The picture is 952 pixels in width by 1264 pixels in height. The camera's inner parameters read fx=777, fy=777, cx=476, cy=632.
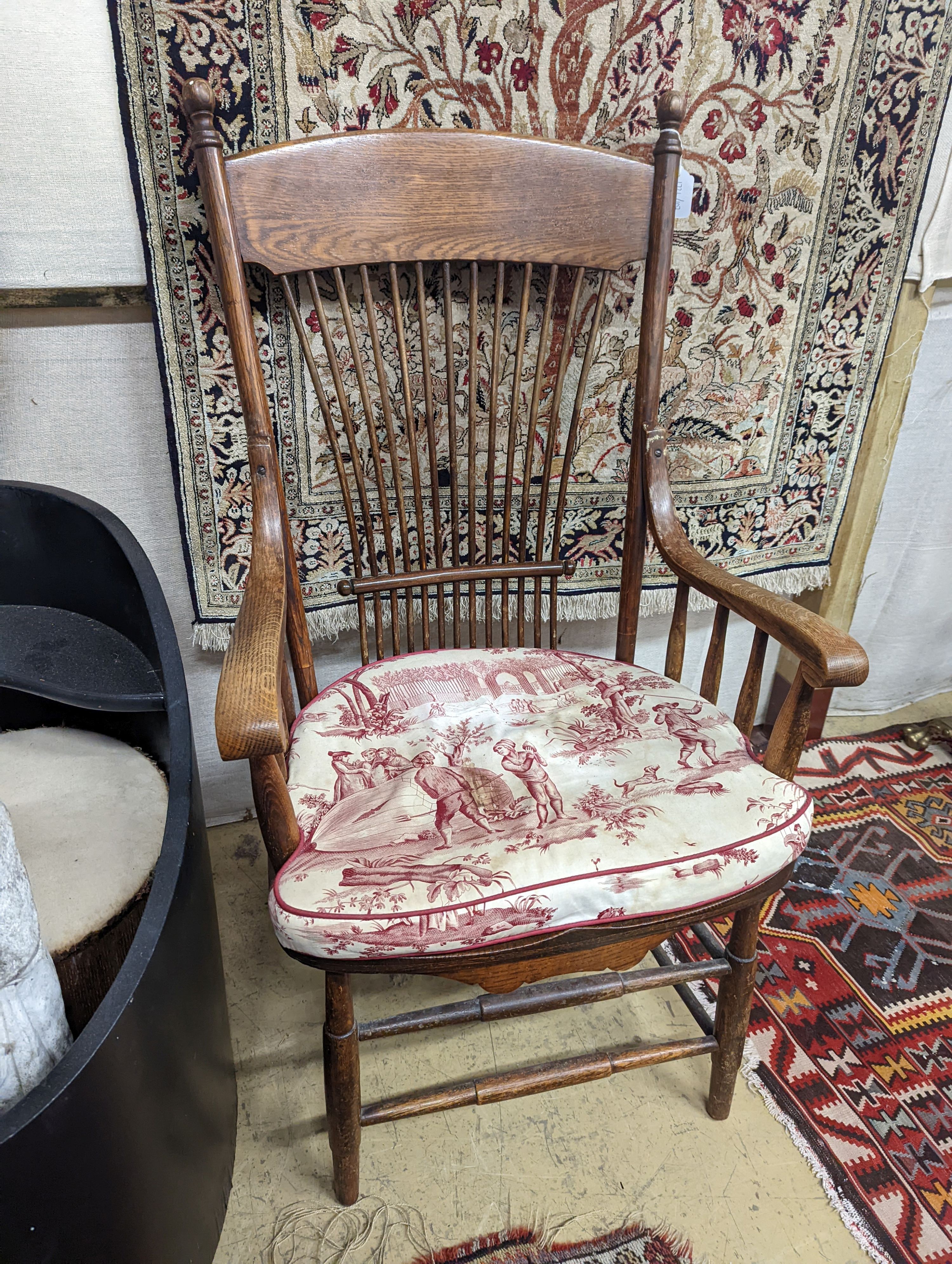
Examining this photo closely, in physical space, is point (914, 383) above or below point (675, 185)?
below

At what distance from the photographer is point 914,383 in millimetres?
1513

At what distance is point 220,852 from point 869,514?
4.79ft

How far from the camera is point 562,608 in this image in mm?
1386

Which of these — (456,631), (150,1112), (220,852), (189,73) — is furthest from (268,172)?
(220,852)

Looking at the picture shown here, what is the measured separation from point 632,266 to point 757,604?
63cm

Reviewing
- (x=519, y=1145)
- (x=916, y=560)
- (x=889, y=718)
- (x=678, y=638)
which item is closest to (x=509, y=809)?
(x=678, y=638)

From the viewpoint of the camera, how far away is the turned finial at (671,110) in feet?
3.20

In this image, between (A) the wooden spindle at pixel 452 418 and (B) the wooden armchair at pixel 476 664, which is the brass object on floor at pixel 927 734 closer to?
(B) the wooden armchair at pixel 476 664

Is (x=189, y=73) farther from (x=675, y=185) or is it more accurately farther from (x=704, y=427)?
(x=704, y=427)

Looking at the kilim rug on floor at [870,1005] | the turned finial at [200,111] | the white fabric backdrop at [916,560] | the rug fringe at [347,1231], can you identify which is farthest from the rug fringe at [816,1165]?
the turned finial at [200,111]

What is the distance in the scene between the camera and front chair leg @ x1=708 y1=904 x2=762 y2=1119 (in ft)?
3.10

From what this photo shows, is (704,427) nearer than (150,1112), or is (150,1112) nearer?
(150,1112)

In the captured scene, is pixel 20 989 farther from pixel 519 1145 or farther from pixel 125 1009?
pixel 519 1145

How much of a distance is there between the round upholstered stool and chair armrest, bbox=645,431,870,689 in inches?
27.5
